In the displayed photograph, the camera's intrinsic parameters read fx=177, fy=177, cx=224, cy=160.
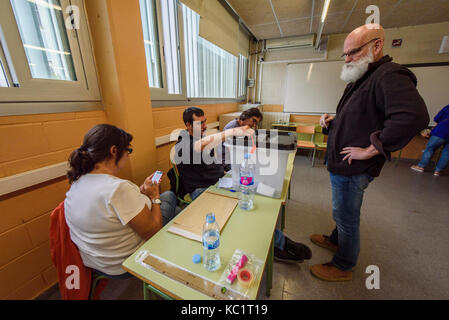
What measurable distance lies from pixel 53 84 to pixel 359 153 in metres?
1.91

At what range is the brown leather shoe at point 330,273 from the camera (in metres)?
1.33

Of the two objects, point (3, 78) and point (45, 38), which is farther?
point (45, 38)

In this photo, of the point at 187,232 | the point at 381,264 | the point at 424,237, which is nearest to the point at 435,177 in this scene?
the point at 424,237

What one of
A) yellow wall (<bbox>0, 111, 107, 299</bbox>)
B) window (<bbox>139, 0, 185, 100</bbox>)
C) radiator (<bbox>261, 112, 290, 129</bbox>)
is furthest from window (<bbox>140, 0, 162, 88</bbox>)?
radiator (<bbox>261, 112, 290, 129</bbox>)

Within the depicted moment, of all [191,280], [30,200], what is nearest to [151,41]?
[30,200]

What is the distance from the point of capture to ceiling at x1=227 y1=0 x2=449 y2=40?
2.74m

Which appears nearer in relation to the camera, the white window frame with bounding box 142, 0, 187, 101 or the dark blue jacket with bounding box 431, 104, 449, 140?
the white window frame with bounding box 142, 0, 187, 101

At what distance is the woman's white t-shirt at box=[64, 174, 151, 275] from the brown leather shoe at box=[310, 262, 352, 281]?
1345 mm

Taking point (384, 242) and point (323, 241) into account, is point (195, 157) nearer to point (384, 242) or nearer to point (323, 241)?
point (323, 241)

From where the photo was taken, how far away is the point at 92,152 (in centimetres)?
84

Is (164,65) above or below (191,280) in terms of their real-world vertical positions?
above

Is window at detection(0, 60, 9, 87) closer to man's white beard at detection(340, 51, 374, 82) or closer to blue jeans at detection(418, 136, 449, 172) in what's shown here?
man's white beard at detection(340, 51, 374, 82)

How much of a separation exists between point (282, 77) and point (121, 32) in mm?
4210

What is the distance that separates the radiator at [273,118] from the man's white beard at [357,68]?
12.0 feet
